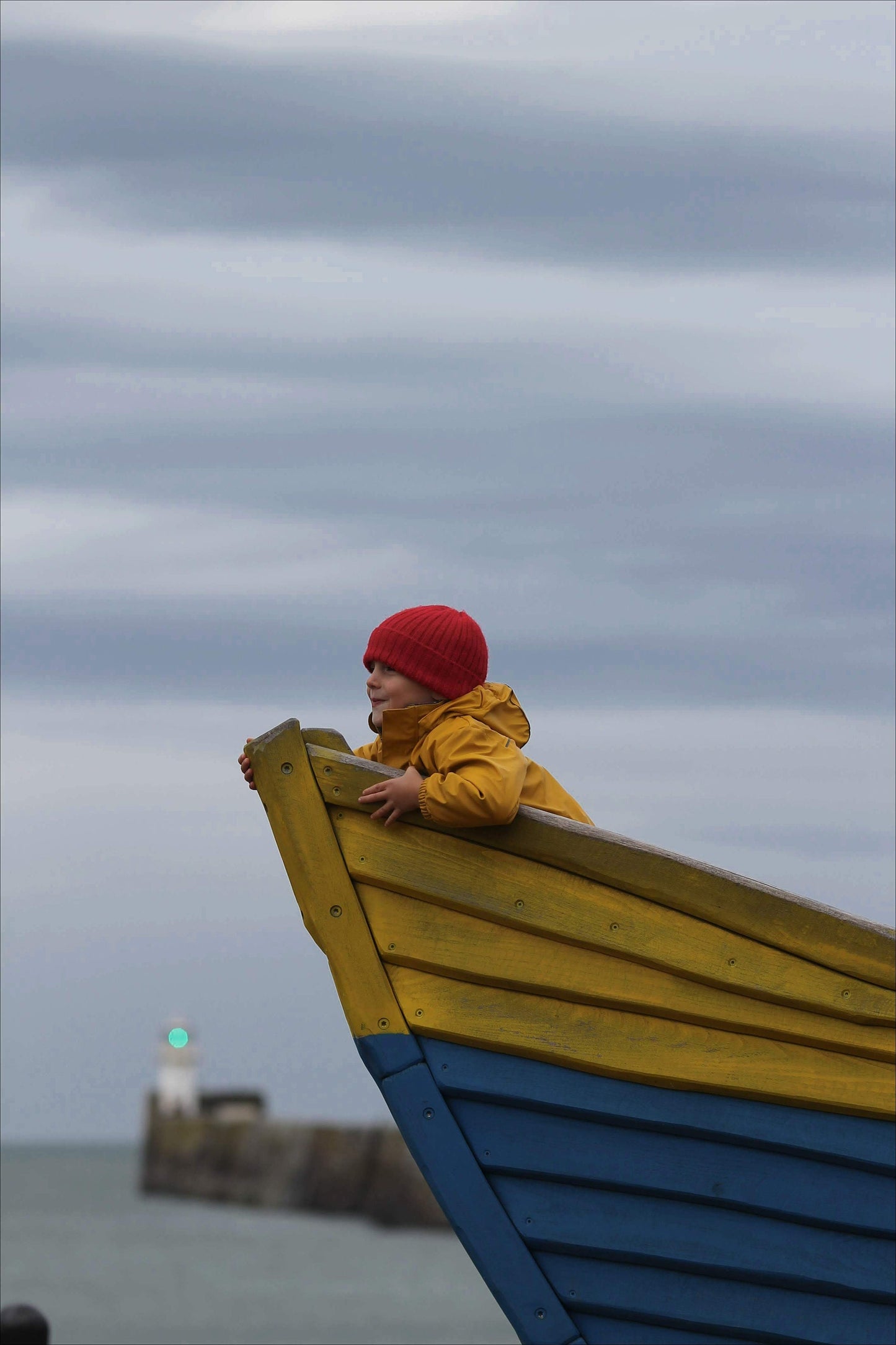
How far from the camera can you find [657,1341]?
4578mm

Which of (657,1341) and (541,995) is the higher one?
(541,995)

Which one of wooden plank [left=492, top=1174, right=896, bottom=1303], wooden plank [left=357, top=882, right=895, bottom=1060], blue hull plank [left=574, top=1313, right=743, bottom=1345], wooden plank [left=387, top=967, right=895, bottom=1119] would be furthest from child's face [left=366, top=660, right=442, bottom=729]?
blue hull plank [left=574, top=1313, right=743, bottom=1345]

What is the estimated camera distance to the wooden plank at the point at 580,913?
176 inches

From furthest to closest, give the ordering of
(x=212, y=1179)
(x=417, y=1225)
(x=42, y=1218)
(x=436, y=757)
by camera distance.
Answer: (x=42, y=1218), (x=212, y=1179), (x=417, y=1225), (x=436, y=757)

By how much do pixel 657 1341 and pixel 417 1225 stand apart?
41.6m

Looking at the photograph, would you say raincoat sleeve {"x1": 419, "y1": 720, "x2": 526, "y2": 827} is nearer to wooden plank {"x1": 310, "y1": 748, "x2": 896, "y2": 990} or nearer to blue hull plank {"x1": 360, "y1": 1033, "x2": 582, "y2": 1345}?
wooden plank {"x1": 310, "y1": 748, "x2": 896, "y2": 990}

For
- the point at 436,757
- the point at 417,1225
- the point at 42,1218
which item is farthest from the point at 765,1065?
the point at 42,1218

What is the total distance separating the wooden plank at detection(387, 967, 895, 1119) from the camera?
4.47 meters

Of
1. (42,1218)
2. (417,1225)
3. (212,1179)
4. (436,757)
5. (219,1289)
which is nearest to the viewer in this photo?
(436,757)

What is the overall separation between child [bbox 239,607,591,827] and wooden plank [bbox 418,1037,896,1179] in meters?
0.62

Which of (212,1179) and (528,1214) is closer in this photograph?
(528,1214)

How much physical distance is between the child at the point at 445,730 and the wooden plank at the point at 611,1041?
1.48 ft

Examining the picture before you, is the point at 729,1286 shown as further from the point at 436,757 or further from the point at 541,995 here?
the point at 436,757

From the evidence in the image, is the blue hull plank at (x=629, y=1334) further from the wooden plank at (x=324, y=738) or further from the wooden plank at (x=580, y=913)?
the wooden plank at (x=324, y=738)
